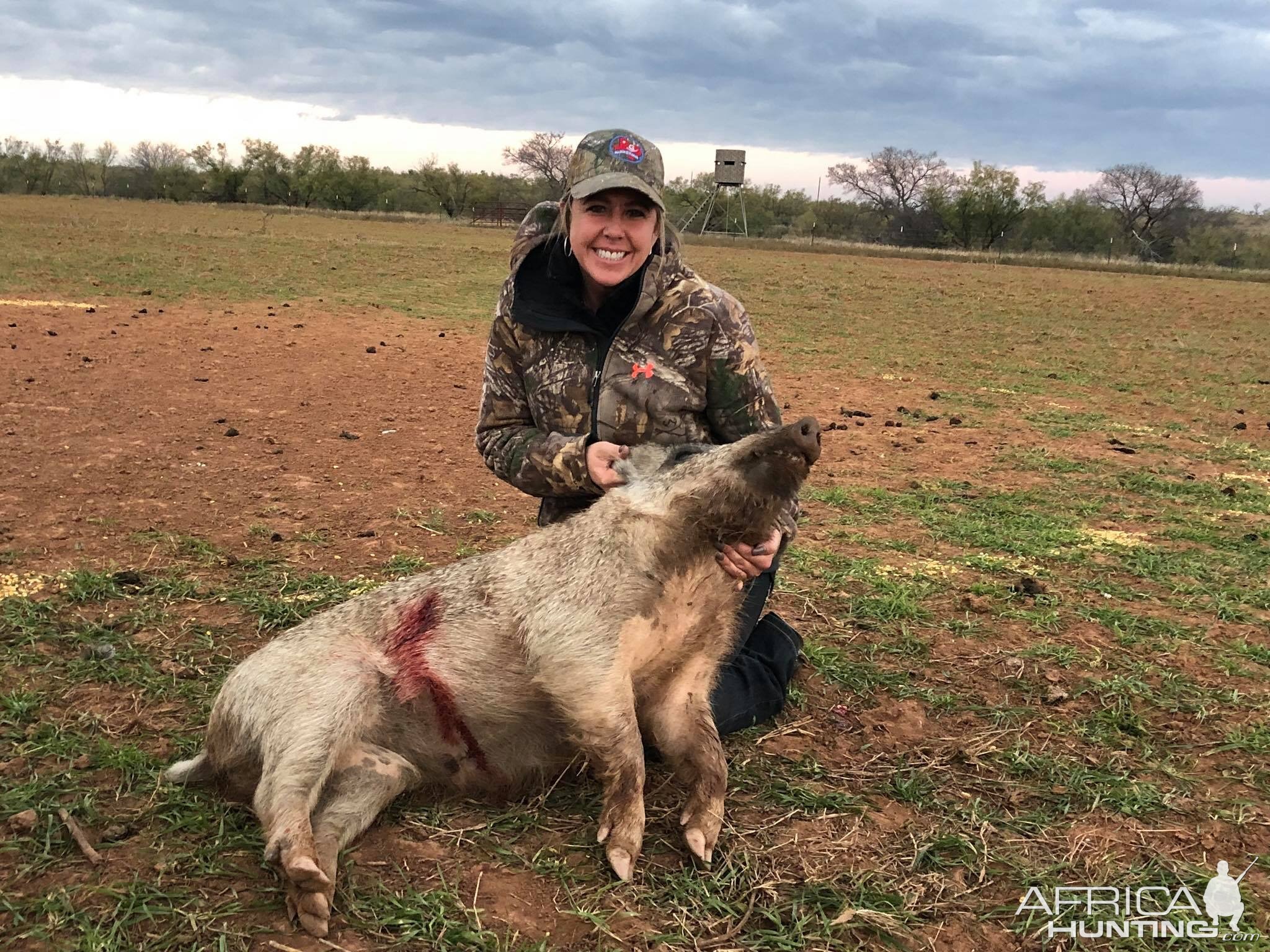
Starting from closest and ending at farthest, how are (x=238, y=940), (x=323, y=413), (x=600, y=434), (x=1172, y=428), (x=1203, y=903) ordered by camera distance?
(x=238, y=940)
(x=1203, y=903)
(x=600, y=434)
(x=323, y=413)
(x=1172, y=428)

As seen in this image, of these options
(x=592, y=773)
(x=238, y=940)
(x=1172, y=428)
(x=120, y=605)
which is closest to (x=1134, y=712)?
(x=592, y=773)

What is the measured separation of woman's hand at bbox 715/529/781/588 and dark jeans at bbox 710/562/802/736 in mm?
299

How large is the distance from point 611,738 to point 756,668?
111 centimetres

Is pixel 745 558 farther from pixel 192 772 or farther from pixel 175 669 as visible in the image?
pixel 175 669

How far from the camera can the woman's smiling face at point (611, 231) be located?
3699mm

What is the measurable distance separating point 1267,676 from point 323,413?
733 centimetres

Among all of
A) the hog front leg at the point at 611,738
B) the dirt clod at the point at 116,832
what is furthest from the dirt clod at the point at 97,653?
the hog front leg at the point at 611,738

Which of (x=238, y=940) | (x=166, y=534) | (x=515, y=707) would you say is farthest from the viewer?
(x=166, y=534)

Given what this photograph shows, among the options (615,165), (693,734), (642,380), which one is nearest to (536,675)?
(693,734)

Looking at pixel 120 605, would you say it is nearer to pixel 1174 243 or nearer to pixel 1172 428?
pixel 1172 428

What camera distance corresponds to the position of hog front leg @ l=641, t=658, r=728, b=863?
3.10 meters

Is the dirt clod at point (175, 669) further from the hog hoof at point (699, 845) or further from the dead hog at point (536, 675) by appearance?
the hog hoof at point (699, 845)

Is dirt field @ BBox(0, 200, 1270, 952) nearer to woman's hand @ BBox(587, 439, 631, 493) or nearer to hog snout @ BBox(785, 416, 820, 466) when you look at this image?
woman's hand @ BBox(587, 439, 631, 493)

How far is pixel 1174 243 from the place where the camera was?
5916 cm
